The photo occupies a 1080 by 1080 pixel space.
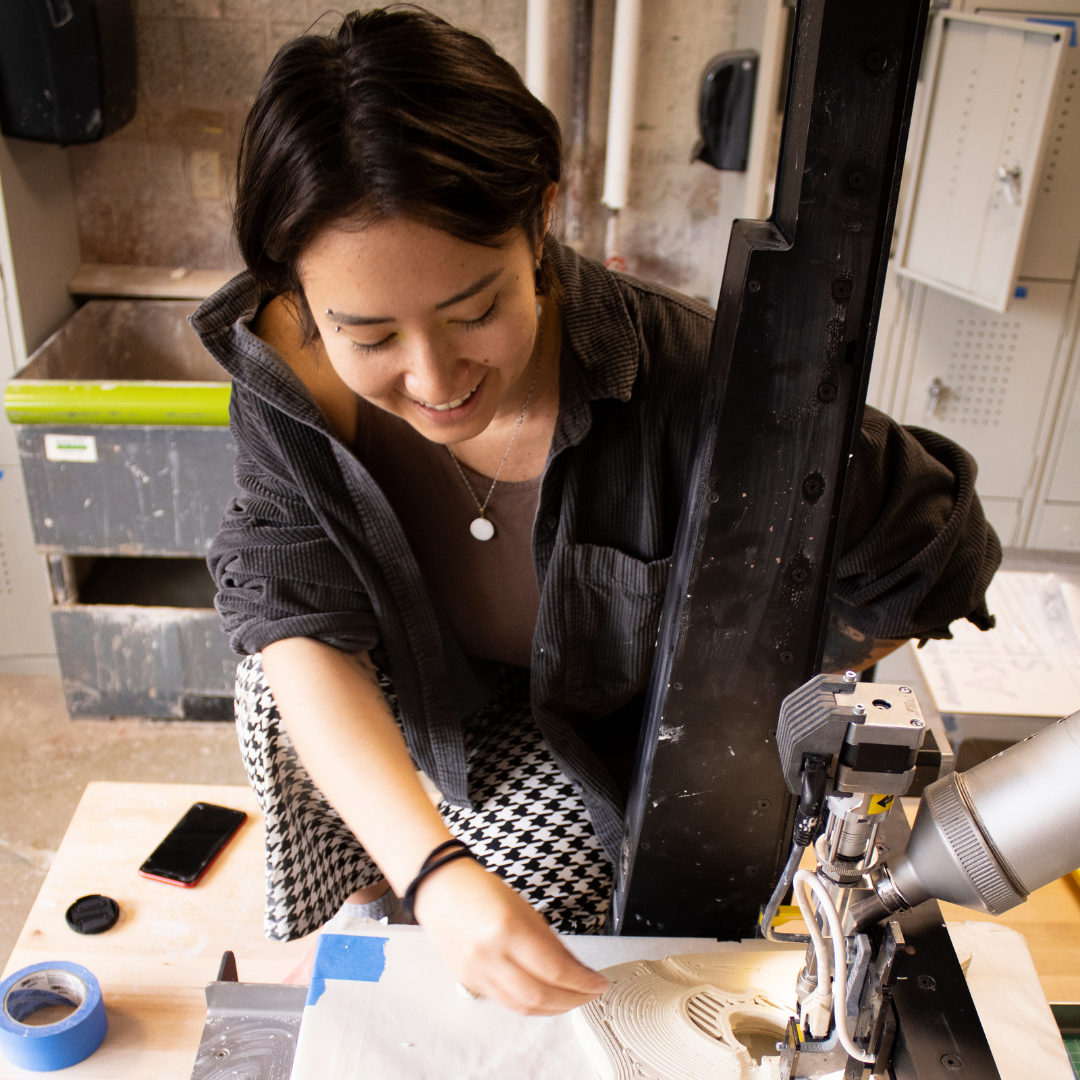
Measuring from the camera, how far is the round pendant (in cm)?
119

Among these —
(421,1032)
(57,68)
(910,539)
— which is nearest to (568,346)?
(910,539)

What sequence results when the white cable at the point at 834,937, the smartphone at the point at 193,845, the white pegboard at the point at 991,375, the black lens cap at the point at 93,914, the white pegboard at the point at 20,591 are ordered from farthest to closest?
the white pegboard at the point at 991,375
the white pegboard at the point at 20,591
the smartphone at the point at 193,845
the black lens cap at the point at 93,914
the white cable at the point at 834,937

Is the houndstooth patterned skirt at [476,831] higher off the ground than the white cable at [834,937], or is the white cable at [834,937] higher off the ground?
the white cable at [834,937]

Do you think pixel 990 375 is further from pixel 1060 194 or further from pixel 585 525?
pixel 585 525

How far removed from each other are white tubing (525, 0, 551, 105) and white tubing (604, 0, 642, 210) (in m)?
0.17

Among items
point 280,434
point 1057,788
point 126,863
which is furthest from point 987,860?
point 126,863

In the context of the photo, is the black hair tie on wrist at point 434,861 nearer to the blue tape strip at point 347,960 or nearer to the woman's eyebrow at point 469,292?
the blue tape strip at point 347,960

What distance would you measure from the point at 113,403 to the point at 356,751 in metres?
1.35

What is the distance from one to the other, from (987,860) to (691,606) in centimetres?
28

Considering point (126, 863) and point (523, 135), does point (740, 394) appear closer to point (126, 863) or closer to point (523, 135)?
point (523, 135)

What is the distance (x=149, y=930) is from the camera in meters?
1.44

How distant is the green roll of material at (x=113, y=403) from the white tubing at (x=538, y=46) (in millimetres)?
1068

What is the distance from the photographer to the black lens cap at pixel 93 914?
1.42 meters

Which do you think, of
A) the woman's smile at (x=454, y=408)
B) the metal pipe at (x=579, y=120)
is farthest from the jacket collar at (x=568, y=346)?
the metal pipe at (x=579, y=120)
